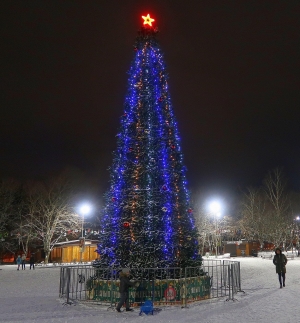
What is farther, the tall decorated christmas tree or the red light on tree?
the red light on tree

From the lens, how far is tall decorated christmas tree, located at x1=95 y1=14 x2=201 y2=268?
14938 mm

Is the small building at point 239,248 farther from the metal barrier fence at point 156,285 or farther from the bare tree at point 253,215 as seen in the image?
the metal barrier fence at point 156,285

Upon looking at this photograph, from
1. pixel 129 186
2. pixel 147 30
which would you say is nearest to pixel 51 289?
pixel 129 186

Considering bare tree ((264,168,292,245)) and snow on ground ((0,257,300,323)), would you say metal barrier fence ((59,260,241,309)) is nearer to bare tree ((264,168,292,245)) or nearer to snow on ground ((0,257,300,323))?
snow on ground ((0,257,300,323))

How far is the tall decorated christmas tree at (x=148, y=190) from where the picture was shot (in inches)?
588

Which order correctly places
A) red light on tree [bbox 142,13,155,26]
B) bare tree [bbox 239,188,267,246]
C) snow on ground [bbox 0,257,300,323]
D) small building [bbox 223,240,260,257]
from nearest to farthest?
snow on ground [bbox 0,257,300,323] → red light on tree [bbox 142,13,155,26] → bare tree [bbox 239,188,267,246] → small building [bbox 223,240,260,257]

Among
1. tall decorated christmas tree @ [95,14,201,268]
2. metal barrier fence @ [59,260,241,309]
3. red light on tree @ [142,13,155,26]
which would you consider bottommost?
metal barrier fence @ [59,260,241,309]

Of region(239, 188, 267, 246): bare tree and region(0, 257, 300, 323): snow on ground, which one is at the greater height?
region(239, 188, 267, 246): bare tree

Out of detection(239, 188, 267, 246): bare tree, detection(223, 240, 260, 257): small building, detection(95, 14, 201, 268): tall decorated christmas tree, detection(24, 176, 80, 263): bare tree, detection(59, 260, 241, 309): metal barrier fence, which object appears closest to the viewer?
detection(59, 260, 241, 309): metal barrier fence

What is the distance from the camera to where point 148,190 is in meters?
15.4

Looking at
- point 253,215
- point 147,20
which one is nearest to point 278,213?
point 253,215

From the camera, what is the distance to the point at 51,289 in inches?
724

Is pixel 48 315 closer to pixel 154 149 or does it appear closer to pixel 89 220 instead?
pixel 154 149

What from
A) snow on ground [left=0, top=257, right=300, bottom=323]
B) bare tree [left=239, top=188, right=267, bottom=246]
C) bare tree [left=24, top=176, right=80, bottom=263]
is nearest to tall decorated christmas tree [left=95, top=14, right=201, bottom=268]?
snow on ground [left=0, top=257, right=300, bottom=323]
